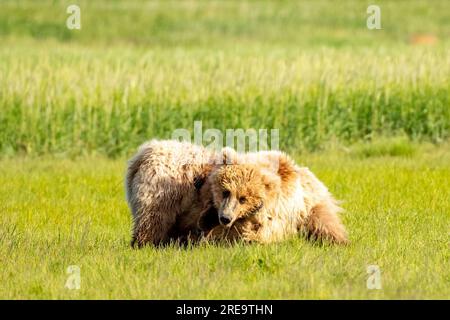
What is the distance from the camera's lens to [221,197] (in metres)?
8.31

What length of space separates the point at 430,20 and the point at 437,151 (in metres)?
27.8

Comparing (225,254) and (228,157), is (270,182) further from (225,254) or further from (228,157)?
(225,254)

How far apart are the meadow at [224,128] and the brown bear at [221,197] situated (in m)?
0.20

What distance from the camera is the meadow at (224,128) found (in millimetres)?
7852

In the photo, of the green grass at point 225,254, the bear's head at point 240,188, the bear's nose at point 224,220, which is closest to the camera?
the green grass at point 225,254

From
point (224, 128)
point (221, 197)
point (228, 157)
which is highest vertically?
point (228, 157)

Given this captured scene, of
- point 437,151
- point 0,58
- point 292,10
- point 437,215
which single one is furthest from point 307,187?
point 292,10

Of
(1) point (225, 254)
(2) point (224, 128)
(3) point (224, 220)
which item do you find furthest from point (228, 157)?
(2) point (224, 128)

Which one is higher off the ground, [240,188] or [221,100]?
[240,188]

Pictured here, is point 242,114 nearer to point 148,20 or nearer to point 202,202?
point 202,202

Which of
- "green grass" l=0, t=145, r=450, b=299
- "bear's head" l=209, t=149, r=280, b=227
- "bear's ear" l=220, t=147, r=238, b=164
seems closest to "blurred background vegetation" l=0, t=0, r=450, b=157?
"green grass" l=0, t=145, r=450, b=299

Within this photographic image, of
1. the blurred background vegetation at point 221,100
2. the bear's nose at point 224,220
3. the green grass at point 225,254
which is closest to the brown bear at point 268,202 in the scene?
the bear's nose at point 224,220

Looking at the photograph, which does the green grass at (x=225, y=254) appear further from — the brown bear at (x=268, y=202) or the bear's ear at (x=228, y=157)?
the bear's ear at (x=228, y=157)

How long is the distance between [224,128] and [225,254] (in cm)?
909
